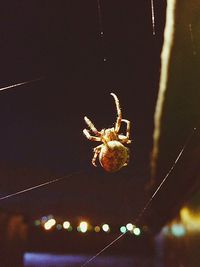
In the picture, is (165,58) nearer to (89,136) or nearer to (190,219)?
(89,136)

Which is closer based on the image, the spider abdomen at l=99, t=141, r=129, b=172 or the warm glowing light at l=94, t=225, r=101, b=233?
the spider abdomen at l=99, t=141, r=129, b=172

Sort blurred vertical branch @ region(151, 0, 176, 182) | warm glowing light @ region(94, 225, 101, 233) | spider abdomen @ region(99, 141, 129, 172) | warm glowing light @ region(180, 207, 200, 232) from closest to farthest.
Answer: spider abdomen @ region(99, 141, 129, 172), blurred vertical branch @ region(151, 0, 176, 182), warm glowing light @ region(180, 207, 200, 232), warm glowing light @ region(94, 225, 101, 233)

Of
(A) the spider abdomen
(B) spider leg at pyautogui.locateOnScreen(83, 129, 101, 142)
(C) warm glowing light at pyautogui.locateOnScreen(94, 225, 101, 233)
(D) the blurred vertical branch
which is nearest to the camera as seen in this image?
(A) the spider abdomen

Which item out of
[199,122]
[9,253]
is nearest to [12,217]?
[9,253]

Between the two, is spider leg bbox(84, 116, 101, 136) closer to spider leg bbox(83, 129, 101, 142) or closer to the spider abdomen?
spider leg bbox(83, 129, 101, 142)

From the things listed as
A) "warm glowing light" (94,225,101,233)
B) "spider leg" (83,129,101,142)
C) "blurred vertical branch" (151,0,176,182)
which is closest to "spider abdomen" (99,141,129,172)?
"spider leg" (83,129,101,142)

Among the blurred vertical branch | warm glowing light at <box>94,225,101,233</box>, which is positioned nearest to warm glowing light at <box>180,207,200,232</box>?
the blurred vertical branch

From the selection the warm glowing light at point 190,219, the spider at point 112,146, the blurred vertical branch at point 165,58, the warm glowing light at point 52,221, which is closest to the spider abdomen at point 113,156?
the spider at point 112,146

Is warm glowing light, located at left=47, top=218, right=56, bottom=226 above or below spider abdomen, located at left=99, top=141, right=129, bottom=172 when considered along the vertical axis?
above

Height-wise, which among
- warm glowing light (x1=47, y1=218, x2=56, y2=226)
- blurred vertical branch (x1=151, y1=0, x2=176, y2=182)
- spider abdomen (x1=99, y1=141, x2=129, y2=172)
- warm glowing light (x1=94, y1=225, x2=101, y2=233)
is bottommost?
spider abdomen (x1=99, y1=141, x2=129, y2=172)
